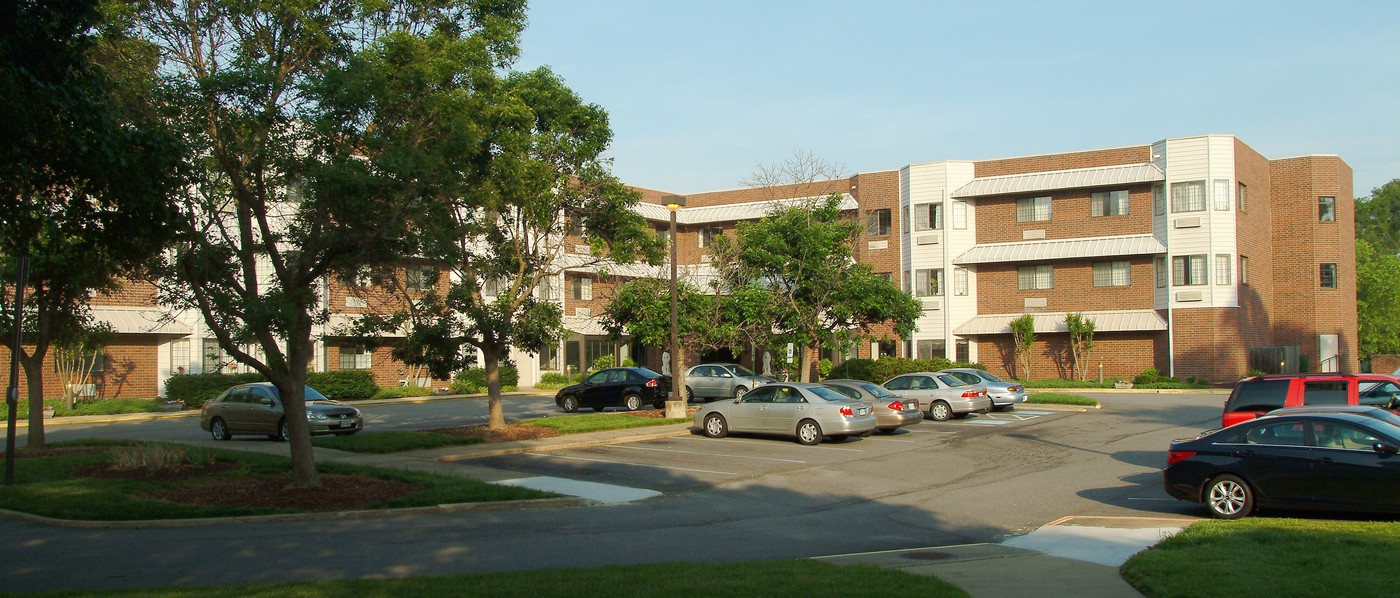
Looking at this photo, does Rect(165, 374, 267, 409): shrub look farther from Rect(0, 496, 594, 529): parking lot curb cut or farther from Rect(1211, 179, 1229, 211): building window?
Rect(1211, 179, 1229, 211): building window

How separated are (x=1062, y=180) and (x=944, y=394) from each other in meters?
21.8

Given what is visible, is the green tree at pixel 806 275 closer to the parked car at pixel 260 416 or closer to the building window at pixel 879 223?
the parked car at pixel 260 416

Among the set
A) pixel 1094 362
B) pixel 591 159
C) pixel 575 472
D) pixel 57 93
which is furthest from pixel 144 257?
pixel 1094 362

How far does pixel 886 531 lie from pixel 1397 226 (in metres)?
107

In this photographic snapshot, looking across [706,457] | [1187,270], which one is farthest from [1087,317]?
[706,457]

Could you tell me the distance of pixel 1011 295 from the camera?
153ft

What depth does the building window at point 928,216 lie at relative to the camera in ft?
155

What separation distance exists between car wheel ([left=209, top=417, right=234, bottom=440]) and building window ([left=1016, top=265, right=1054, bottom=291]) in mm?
36095

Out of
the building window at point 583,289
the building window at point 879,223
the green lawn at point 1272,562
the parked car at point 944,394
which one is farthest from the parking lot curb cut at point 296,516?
the building window at point 879,223

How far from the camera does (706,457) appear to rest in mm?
18672

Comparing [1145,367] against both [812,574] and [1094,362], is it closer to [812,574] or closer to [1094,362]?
[1094,362]

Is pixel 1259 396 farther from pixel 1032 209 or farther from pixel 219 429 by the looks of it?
pixel 1032 209

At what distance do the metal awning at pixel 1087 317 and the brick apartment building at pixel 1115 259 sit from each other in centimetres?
8

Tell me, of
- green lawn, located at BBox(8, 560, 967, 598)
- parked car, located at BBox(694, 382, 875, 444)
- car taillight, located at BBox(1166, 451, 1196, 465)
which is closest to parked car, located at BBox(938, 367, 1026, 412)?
parked car, located at BBox(694, 382, 875, 444)
